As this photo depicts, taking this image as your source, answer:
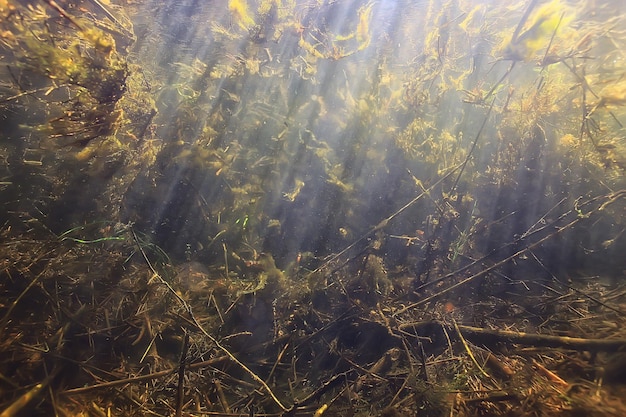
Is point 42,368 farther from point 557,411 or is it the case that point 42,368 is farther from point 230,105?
point 557,411

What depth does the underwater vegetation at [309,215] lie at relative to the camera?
1997 millimetres

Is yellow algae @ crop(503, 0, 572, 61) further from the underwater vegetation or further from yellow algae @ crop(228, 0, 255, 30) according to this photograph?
yellow algae @ crop(228, 0, 255, 30)

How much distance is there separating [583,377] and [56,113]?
387 centimetres

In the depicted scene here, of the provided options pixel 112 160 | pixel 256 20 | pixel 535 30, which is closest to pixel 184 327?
pixel 112 160

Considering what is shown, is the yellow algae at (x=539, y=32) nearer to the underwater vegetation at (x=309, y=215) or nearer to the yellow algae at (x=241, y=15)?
the underwater vegetation at (x=309, y=215)

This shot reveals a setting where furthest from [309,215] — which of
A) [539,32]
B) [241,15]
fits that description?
[539,32]

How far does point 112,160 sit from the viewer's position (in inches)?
104

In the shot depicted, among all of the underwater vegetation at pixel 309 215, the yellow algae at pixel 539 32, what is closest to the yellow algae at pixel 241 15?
the underwater vegetation at pixel 309 215

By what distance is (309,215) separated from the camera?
275 cm

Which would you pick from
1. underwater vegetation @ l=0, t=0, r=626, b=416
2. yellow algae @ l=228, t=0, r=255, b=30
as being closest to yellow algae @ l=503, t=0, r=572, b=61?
underwater vegetation @ l=0, t=0, r=626, b=416

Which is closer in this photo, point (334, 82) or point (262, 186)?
point (262, 186)

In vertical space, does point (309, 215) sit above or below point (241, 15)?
below

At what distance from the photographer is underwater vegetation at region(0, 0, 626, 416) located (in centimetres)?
200

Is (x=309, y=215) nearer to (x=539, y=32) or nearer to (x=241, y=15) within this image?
(x=241, y=15)
